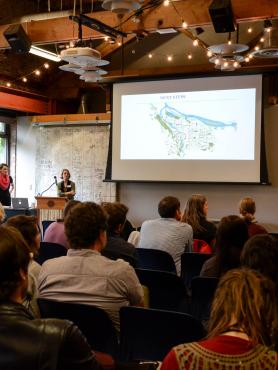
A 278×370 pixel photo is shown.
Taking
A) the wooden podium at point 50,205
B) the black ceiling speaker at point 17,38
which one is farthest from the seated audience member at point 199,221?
the wooden podium at point 50,205

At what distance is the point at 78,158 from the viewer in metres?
10.6

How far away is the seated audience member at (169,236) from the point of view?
14.0ft

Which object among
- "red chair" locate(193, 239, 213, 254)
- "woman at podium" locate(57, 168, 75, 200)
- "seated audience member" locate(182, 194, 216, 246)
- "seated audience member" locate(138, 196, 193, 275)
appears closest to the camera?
"seated audience member" locate(138, 196, 193, 275)

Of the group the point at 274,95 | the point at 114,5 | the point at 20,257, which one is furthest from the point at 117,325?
the point at 274,95

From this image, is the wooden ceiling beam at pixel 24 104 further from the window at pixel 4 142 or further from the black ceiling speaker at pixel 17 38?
the black ceiling speaker at pixel 17 38

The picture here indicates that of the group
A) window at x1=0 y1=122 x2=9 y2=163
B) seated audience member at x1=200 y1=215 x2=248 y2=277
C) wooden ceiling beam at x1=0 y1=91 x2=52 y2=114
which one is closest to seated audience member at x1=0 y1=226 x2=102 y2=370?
seated audience member at x1=200 y1=215 x2=248 y2=277

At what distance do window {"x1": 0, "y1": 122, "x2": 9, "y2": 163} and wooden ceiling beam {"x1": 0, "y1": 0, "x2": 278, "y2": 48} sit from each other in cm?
372

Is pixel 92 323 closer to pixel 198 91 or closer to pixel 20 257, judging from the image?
pixel 20 257

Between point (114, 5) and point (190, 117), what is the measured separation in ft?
14.7

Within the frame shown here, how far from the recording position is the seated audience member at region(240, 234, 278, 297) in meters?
2.01

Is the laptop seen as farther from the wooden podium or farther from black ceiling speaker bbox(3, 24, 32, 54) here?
black ceiling speaker bbox(3, 24, 32, 54)

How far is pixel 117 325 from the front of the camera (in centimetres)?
238

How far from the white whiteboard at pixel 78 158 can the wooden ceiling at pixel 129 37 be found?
109 cm

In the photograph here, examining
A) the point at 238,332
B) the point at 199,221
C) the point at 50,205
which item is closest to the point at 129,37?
the point at 50,205
